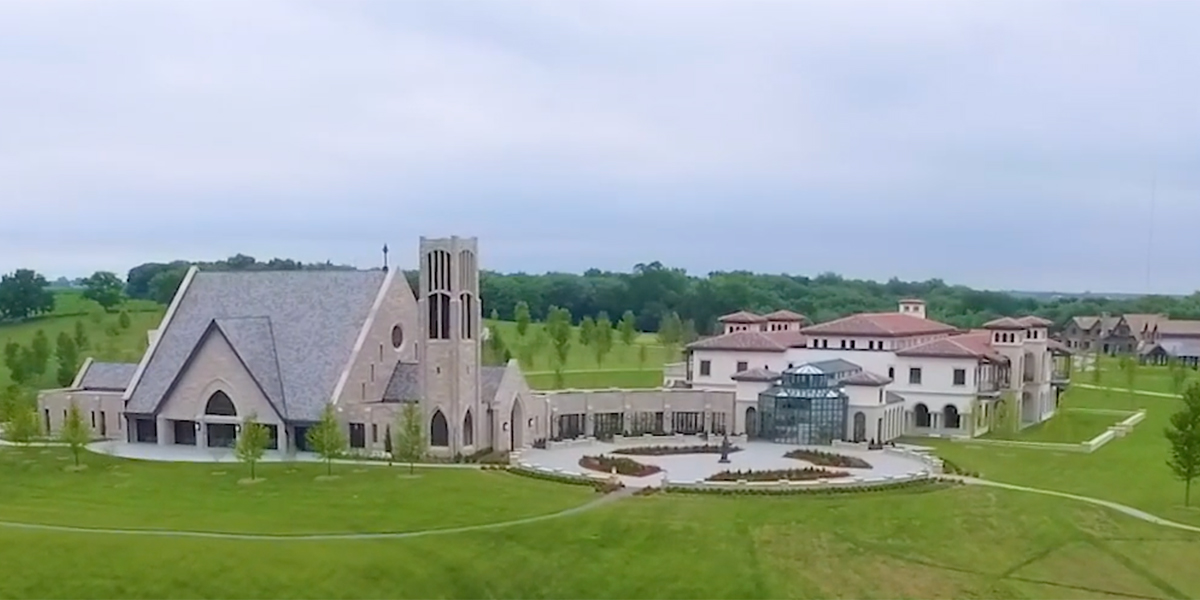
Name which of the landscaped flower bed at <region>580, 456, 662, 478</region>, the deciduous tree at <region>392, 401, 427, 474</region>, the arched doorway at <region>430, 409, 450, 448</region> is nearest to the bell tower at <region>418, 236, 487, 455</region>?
the arched doorway at <region>430, 409, 450, 448</region>

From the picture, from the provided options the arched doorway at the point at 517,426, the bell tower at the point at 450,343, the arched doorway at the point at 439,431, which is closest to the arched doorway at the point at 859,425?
the arched doorway at the point at 517,426

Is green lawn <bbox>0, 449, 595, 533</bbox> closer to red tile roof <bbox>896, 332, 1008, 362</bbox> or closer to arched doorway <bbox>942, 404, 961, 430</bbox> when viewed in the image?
red tile roof <bbox>896, 332, 1008, 362</bbox>

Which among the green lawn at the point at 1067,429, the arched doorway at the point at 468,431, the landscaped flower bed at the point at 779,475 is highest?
the arched doorway at the point at 468,431

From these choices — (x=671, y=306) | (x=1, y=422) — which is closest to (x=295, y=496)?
(x=1, y=422)

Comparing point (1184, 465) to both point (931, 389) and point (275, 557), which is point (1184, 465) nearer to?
point (931, 389)

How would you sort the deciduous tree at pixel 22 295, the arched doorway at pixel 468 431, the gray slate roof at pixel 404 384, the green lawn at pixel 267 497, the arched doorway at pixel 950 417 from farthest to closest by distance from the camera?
the deciduous tree at pixel 22 295, the arched doorway at pixel 950 417, the gray slate roof at pixel 404 384, the arched doorway at pixel 468 431, the green lawn at pixel 267 497

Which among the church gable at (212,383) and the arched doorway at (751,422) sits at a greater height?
the church gable at (212,383)

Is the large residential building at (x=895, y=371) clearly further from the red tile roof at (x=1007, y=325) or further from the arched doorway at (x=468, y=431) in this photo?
the arched doorway at (x=468, y=431)
